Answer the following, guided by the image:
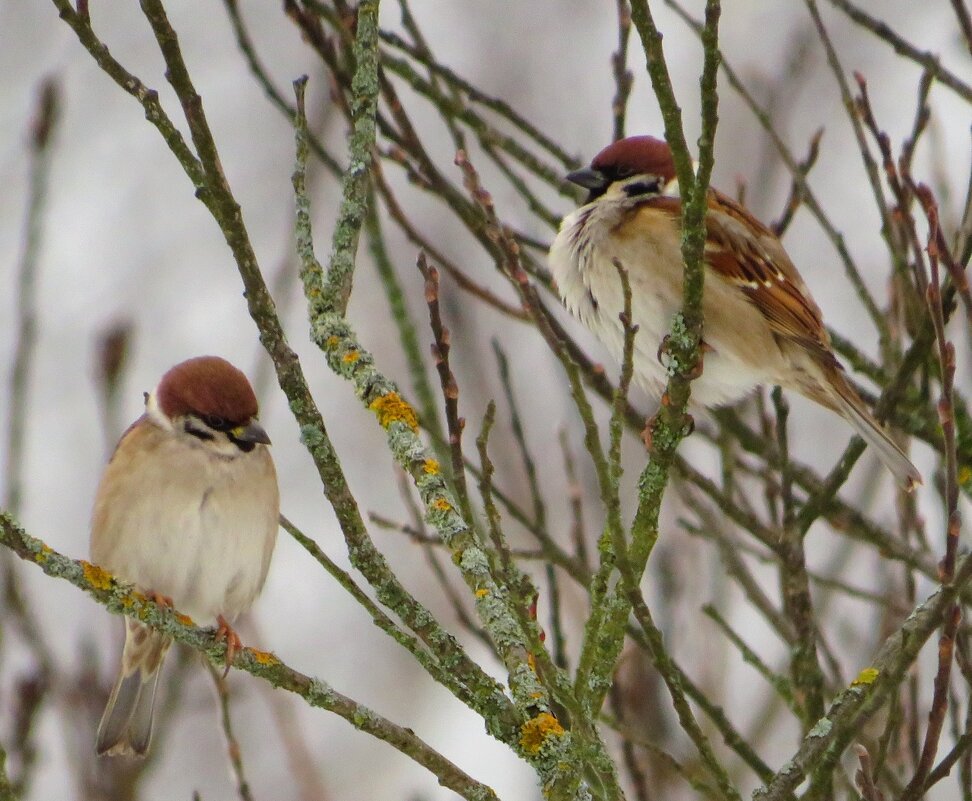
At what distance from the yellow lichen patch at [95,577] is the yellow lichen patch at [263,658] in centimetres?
28

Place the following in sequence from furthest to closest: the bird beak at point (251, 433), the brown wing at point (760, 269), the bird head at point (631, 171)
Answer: the bird head at point (631, 171) < the brown wing at point (760, 269) < the bird beak at point (251, 433)

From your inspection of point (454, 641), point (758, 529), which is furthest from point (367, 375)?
point (758, 529)

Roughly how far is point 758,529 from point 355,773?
6.88 metres

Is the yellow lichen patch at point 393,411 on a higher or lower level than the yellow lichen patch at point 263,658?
higher

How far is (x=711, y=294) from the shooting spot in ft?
11.9

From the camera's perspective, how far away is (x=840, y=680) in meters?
2.89

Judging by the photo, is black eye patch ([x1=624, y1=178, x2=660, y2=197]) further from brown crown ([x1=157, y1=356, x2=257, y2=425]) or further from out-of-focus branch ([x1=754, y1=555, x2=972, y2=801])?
out-of-focus branch ([x1=754, y1=555, x2=972, y2=801])

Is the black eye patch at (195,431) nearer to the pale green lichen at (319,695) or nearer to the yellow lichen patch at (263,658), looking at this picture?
the yellow lichen patch at (263,658)

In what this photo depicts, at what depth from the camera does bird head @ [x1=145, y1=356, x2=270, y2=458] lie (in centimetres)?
345

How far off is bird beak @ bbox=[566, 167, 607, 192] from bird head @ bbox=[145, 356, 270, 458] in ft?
3.48

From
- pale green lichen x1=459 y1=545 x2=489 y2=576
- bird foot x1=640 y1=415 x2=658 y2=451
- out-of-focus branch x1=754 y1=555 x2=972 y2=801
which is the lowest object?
pale green lichen x1=459 y1=545 x2=489 y2=576

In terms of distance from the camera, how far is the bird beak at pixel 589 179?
354cm

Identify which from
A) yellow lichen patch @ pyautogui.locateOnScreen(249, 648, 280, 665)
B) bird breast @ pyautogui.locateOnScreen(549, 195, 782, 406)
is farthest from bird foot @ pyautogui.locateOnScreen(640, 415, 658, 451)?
yellow lichen patch @ pyautogui.locateOnScreen(249, 648, 280, 665)

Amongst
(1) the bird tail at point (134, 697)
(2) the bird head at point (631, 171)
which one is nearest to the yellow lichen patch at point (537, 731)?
(1) the bird tail at point (134, 697)
